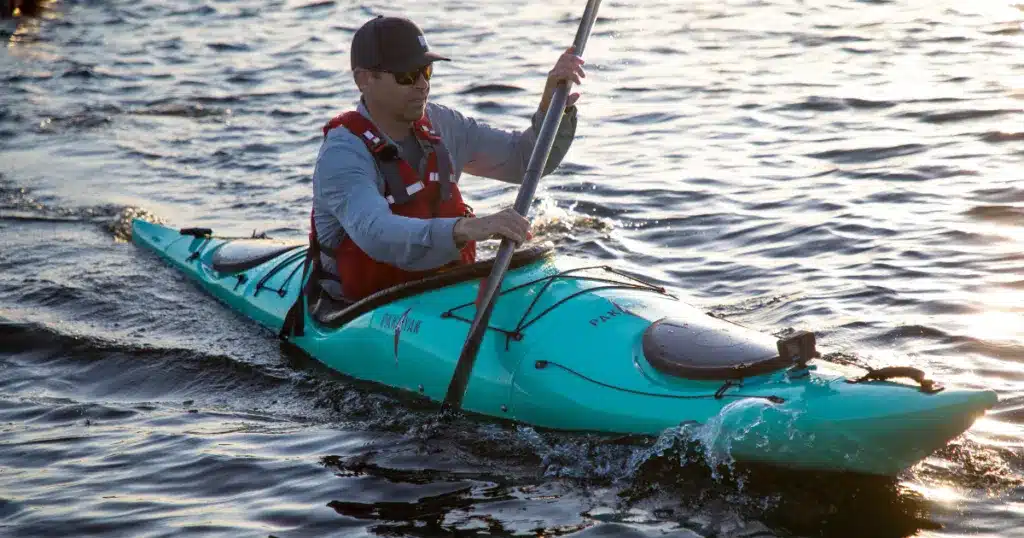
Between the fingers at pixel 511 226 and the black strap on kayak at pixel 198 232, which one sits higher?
the fingers at pixel 511 226

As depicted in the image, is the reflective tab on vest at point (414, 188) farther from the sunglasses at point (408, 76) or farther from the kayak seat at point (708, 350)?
the kayak seat at point (708, 350)

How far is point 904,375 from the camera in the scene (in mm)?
3635

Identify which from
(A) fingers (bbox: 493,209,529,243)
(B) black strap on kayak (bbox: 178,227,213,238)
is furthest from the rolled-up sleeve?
(B) black strap on kayak (bbox: 178,227,213,238)

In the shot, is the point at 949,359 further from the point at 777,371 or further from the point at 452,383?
the point at 452,383

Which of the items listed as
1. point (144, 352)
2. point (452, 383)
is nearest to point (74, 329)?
point (144, 352)

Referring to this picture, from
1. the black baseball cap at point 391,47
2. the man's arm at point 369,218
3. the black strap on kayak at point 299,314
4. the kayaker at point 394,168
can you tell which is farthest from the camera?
the black strap on kayak at point 299,314

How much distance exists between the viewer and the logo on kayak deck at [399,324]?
483 centimetres

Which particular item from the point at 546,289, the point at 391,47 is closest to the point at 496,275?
the point at 546,289

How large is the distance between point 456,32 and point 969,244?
26.8 feet

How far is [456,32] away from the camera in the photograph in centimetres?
1352

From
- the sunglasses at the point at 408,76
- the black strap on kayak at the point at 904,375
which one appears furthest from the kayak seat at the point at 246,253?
the black strap on kayak at the point at 904,375

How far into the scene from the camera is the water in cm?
396

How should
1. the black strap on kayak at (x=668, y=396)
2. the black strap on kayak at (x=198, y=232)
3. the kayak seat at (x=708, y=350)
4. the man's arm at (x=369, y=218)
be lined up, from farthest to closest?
1. the black strap on kayak at (x=198, y=232)
2. the man's arm at (x=369, y=218)
3. the kayak seat at (x=708, y=350)
4. the black strap on kayak at (x=668, y=396)

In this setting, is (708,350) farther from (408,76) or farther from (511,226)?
(408,76)
